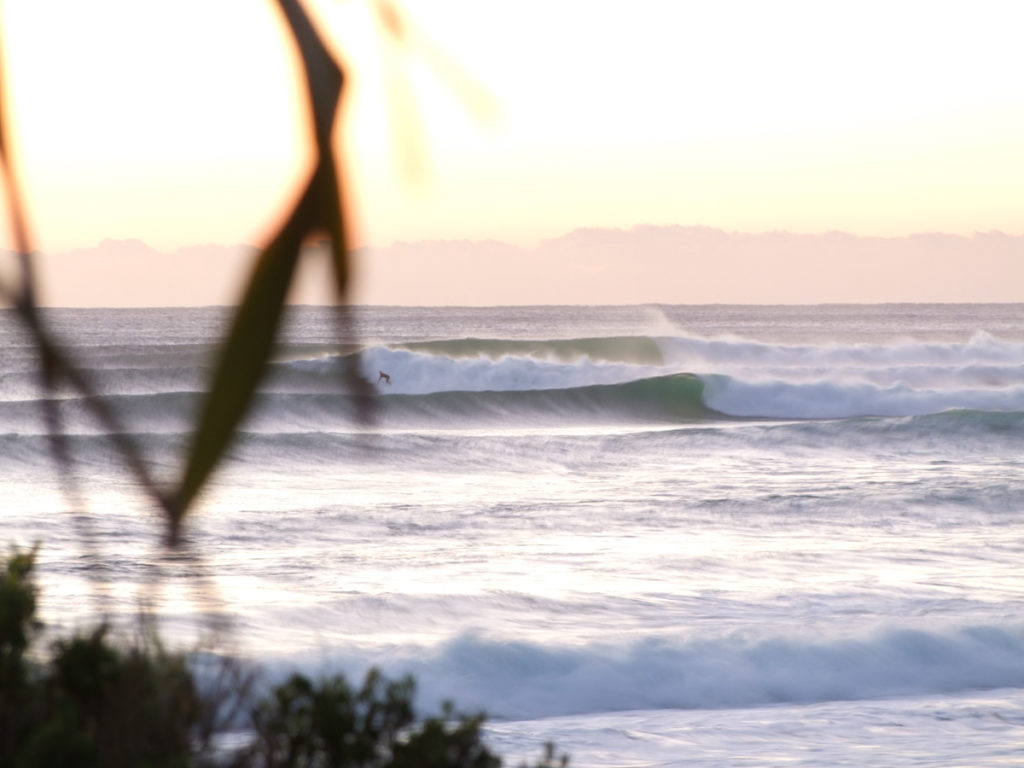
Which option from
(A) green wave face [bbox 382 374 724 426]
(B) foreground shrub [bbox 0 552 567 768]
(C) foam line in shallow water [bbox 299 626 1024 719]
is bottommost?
(B) foreground shrub [bbox 0 552 567 768]

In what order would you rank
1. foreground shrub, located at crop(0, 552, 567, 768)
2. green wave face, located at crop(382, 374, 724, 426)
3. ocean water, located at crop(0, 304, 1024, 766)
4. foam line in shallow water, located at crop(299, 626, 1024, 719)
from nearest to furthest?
1. foreground shrub, located at crop(0, 552, 567, 768)
2. ocean water, located at crop(0, 304, 1024, 766)
3. foam line in shallow water, located at crop(299, 626, 1024, 719)
4. green wave face, located at crop(382, 374, 724, 426)

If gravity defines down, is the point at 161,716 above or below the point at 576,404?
below

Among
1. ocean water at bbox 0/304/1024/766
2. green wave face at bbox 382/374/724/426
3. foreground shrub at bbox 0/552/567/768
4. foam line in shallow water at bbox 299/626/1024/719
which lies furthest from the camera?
green wave face at bbox 382/374/724/426

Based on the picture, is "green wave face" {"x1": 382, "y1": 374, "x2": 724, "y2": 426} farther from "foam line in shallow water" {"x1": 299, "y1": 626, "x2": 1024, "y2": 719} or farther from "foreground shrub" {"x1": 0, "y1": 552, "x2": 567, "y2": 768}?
"foreground shrub" {"x1": 0, "y1": 552, "x2": 567, "y2": 768}

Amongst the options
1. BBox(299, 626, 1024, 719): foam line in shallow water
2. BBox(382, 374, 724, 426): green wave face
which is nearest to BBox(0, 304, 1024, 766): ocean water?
BBox(299, 626, 1024, 719): foam line in shallow water

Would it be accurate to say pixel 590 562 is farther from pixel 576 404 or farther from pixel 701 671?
pixel 576 404

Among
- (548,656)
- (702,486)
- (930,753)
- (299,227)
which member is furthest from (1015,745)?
(702,486)

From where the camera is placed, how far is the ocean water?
2.35m

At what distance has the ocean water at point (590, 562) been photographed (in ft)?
7.72

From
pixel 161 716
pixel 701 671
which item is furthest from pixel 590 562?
pixel 161 716

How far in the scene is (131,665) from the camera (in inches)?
73.8

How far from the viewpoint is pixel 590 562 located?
7.26 meters

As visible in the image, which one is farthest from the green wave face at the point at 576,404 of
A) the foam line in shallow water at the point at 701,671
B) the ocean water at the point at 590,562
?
the foam line in shallow water at the point at 701,671

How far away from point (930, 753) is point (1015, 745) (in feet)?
1.13
